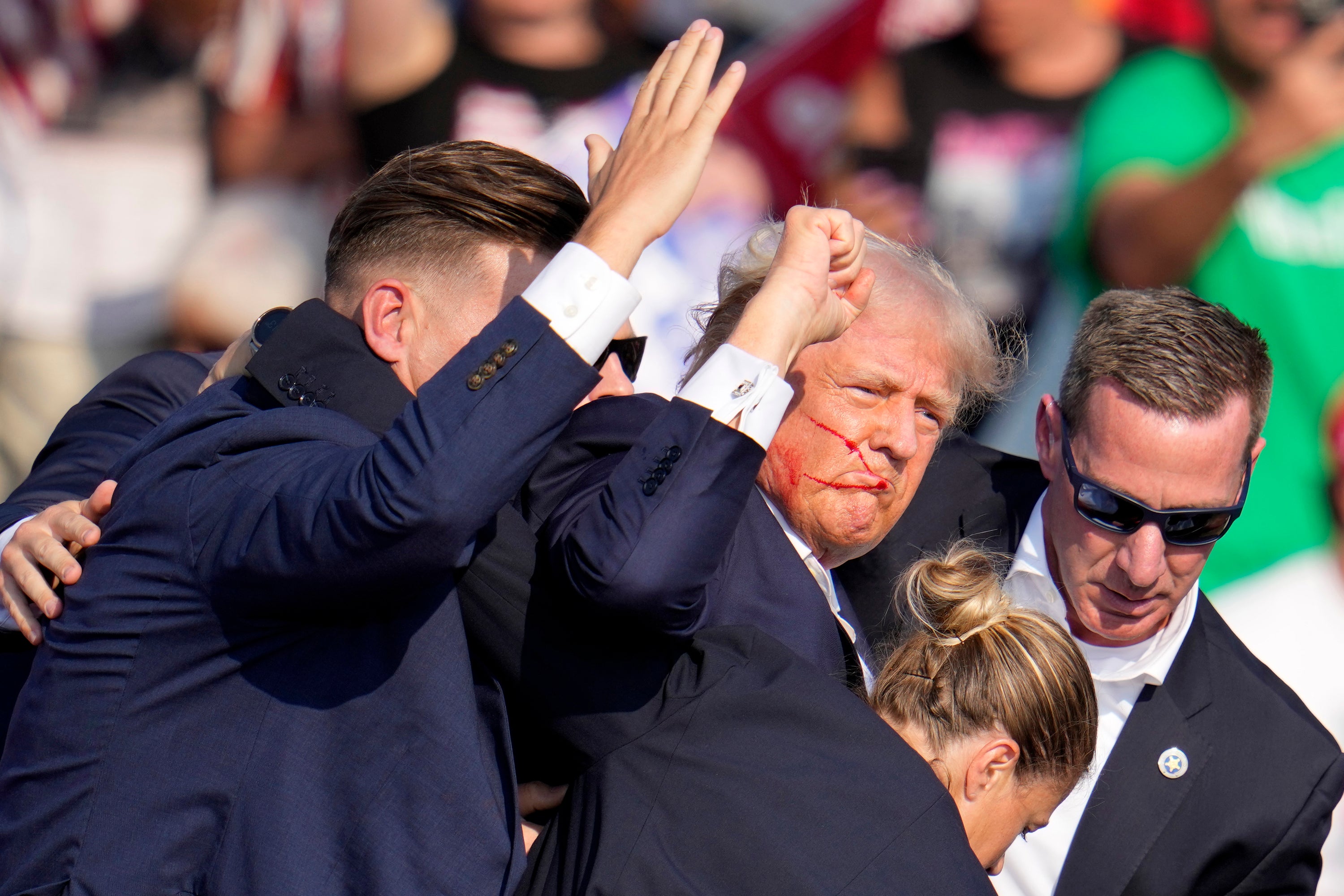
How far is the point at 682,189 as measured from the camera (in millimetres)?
1703

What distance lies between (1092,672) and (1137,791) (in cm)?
26

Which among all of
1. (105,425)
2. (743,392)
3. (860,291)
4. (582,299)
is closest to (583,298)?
(582,299)

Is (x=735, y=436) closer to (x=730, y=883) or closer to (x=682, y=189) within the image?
(x=682, y=189)

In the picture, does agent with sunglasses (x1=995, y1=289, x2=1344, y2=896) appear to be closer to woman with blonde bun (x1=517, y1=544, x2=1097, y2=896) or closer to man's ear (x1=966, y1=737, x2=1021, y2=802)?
man's ear (x1=966, y1=737, x2=1021, y2=802)

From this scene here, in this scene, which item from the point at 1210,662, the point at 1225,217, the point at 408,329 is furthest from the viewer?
the point at 1225,217

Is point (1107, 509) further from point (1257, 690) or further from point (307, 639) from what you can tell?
Answer: point (307, 639)

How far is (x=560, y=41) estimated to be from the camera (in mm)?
4793

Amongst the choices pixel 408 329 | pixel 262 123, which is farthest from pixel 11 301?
pixel 408 329

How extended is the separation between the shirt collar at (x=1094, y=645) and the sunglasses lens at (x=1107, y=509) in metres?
0.23

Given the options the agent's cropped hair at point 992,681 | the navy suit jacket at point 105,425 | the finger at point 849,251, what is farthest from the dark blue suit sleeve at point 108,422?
the agent's cropped hair at point 992,681

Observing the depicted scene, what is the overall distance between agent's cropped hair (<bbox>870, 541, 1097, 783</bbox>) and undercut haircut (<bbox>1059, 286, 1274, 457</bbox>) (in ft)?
2.48

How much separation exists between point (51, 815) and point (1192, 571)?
217 cm

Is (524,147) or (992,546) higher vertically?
(524,147)

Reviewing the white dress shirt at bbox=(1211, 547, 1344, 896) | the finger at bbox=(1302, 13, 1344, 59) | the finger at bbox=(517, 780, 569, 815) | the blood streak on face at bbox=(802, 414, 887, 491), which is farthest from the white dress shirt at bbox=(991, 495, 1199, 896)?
the finger at bbox=(1302, 13, 1344, 59)
